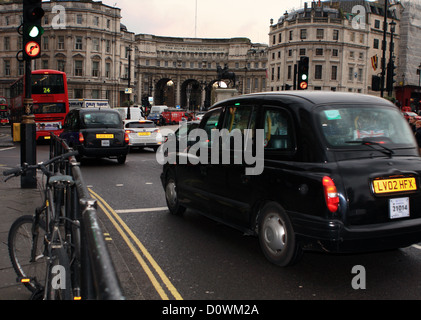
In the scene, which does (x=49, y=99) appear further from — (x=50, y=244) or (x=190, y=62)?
(x=190, y=62)

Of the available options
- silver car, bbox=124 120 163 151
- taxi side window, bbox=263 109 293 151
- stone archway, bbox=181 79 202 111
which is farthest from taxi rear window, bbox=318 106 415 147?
stone archway, bbox=181 79 202 111

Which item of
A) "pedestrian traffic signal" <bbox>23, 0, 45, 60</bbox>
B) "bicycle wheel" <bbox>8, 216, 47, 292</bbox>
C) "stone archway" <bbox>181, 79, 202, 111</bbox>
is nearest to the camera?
"bicycle wheel" <bbox>8, 216, 47, 292</bbox>

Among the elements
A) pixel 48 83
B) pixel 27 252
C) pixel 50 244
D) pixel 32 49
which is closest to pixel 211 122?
pixel 27 252

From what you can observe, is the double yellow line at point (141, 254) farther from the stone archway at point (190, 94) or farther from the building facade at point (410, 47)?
the stone archway at point (190, 94)

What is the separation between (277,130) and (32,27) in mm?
6107

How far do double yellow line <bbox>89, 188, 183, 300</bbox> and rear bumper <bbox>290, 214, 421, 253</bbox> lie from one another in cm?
137

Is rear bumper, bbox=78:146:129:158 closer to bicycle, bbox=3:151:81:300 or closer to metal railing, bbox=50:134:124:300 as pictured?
bicycle, bbox=3:151:81:300

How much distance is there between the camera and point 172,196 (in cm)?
754

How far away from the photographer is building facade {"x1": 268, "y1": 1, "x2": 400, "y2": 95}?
82688mm

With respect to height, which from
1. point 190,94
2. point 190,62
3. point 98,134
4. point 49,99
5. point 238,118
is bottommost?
point 98,134

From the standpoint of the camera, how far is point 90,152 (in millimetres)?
14508

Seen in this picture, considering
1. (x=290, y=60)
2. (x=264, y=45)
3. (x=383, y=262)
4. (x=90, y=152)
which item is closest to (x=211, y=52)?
(x=264, y=45)
